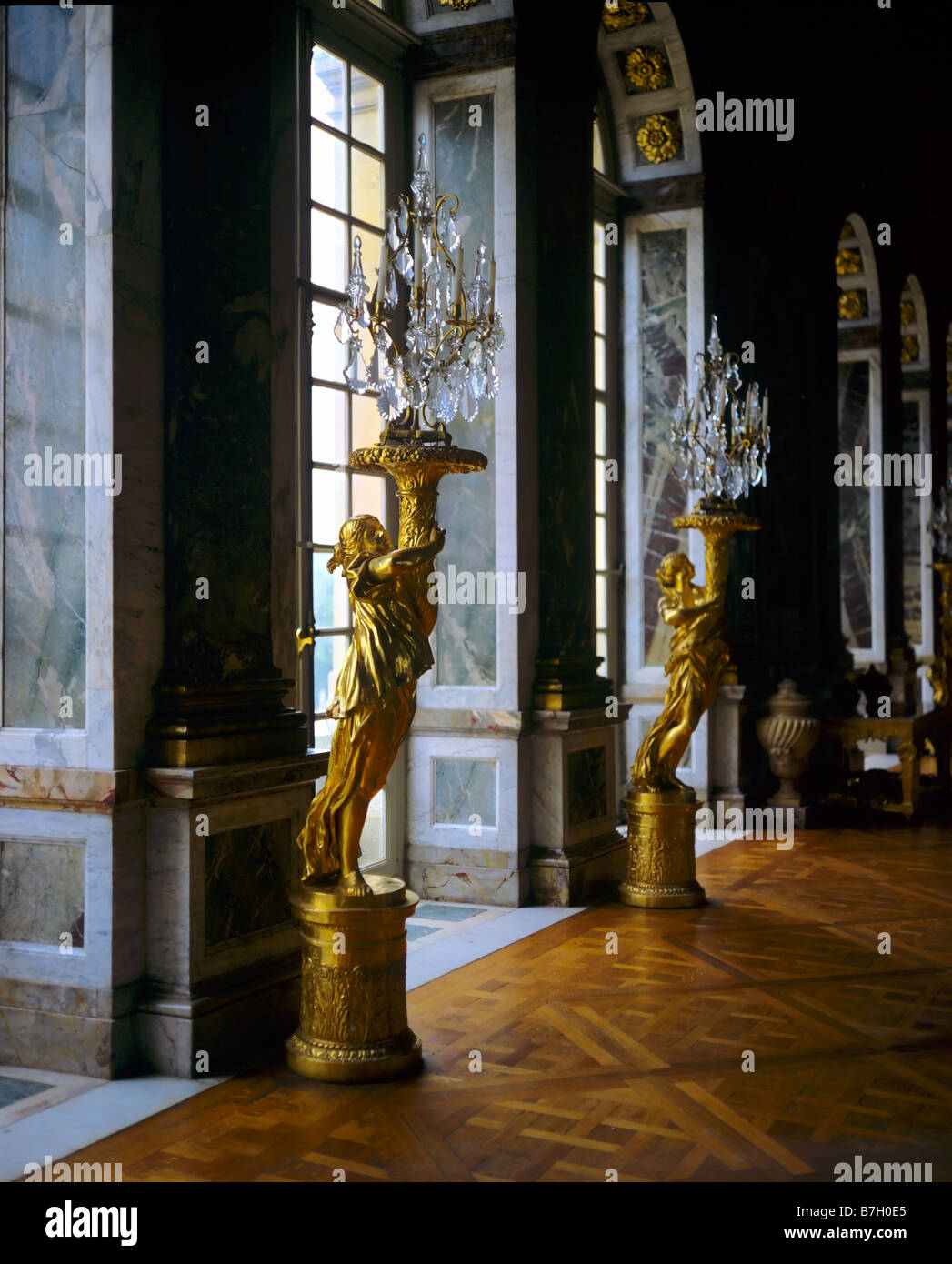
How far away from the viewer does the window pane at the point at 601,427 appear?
924 cm

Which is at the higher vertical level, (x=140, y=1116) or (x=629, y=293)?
(x=629, y=293)

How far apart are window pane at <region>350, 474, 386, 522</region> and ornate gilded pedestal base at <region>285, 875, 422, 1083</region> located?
2.92m

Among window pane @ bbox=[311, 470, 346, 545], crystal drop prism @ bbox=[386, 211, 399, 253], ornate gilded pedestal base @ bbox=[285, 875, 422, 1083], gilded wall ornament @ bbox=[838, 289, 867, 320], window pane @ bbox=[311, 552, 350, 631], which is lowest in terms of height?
ornate gilded pedestal base @ bbox=[285, 875, 422, 1083]

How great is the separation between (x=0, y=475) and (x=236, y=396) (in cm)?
84

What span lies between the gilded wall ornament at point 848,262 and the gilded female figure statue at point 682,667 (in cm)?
827

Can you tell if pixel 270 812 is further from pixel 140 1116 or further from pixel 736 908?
pixel 736 908

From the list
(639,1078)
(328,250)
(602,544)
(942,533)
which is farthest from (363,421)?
(942,533)

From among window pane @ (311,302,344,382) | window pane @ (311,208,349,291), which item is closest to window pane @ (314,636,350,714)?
window pane @ (311,302,344,382)

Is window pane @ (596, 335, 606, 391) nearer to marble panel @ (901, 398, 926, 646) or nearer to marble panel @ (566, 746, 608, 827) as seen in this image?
marble panel @ (566, 746, 608, 827)

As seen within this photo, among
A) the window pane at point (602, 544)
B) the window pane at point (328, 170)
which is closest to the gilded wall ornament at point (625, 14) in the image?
the window pane at point (328, 170)

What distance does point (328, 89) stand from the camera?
21.4 ft

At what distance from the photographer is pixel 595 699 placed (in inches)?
280

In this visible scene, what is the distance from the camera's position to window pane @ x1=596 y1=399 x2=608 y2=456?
364 inches
